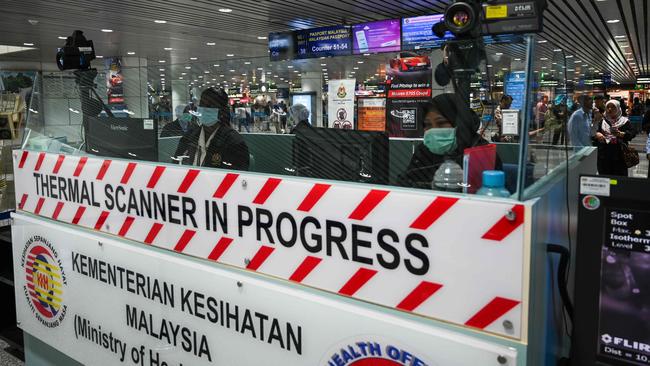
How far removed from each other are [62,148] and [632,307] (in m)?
2.73

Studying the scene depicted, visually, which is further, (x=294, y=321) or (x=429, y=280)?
(x=294, y=321)

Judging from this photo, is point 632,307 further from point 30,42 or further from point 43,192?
point 30,42

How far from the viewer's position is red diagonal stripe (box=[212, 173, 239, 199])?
5.84 ft

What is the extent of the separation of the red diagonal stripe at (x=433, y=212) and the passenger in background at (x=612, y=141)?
273 inches

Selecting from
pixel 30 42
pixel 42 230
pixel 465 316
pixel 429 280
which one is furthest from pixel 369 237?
pixel 30 42

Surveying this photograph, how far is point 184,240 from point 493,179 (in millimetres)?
1184

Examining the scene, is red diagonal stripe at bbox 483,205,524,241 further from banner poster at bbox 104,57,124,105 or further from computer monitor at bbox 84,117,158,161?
banner poster at bbox 104,57,124,105

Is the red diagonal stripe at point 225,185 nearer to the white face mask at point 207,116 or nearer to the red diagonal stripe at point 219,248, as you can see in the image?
the red diagonal stripe at point 219,248

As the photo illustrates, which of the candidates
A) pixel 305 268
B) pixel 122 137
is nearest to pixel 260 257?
pixel 305 268

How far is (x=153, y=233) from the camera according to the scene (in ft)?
6.77

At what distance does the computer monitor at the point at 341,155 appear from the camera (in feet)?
5.53

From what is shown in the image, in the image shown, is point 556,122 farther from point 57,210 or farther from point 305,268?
point 57,210

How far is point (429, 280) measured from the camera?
1329 mm

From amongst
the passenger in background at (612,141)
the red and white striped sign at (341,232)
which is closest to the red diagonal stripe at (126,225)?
Answer: the red and white striped sign at (341,232)
